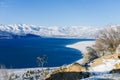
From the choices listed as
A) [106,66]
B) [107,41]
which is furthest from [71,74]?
[107,41]

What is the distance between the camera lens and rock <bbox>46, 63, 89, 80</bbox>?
57.1 feet

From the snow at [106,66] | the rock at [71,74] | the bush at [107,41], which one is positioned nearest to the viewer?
the rock at [71,74]

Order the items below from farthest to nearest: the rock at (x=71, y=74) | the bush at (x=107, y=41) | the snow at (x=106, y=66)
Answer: the bush at (x=107, y=41) < the snow at (x=106, y=66) < the rock at (x=71, y=74)

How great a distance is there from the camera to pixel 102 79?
39.1ft

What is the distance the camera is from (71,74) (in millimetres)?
17891

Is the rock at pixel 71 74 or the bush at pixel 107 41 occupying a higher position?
the bush at pixel 107 41

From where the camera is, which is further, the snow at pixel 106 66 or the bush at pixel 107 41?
the bush at pixel 107 41

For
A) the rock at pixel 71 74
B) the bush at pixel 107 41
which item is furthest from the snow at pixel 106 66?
the bush at pixel 107 41

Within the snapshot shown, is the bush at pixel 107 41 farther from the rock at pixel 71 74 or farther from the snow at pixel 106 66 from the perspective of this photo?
the rock at pixel 71 74

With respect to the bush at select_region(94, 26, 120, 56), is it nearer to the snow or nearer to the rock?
the snow

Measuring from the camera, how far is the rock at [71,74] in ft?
57.1

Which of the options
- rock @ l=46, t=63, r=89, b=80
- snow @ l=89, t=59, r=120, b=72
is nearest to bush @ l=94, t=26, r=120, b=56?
snow @ l=89, t=59, r=120, b=72

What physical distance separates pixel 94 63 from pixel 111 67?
5.72 ft

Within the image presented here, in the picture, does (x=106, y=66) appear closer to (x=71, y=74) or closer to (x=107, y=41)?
(x=71, y=74)
